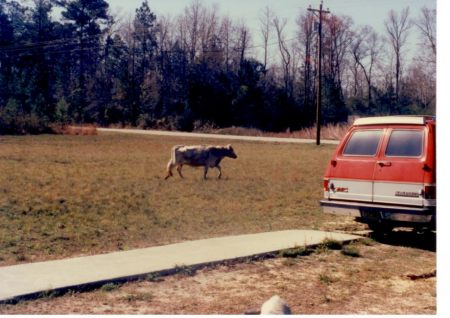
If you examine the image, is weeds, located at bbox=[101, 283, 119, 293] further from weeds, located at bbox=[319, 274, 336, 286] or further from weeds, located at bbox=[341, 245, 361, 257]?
weeds, located at bbox=[341, 245, 361, 257]

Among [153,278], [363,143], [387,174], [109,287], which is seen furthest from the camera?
[363,143]

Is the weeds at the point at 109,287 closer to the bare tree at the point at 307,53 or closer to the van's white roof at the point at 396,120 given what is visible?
the van's white roof at the point at 396,120

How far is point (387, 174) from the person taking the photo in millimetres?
9609

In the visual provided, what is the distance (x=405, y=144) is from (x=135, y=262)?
4.96 m

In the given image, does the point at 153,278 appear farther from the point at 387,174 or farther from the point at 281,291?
the point at 387,174

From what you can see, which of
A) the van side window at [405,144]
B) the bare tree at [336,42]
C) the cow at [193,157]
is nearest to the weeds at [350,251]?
the van side window at [405,144]

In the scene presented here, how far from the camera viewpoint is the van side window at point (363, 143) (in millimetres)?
10078

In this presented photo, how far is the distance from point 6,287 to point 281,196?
10.0 metres

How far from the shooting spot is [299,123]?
6122 cm

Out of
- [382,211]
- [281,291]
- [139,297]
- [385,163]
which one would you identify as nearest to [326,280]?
[281,291]

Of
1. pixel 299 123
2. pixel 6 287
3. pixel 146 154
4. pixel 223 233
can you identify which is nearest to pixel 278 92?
pixel 299 123

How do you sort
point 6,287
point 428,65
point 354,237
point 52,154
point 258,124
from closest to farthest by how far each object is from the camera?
point 6,287, point 428,65, point 354,237, point 52,154, point 258,124

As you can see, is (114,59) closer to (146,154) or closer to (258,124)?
(258,124)

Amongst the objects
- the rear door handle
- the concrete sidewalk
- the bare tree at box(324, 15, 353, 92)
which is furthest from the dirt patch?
the bare tree at box(324, 15, 353, 92)
